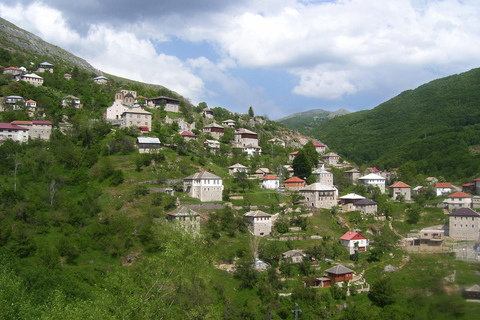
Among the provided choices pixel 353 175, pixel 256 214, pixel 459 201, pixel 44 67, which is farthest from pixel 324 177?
pixel 44 67

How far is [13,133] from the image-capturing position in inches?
2152

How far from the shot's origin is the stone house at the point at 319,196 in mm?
53366

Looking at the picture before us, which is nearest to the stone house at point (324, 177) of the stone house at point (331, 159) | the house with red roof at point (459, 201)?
the stone house at point (331, 159)

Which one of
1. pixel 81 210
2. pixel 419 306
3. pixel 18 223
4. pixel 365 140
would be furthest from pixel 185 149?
pixel 365 140

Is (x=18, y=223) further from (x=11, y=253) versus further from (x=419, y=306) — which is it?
(x=419, y=306)

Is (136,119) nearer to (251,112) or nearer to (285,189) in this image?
(285,189)

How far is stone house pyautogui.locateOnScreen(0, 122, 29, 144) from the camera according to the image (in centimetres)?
5384

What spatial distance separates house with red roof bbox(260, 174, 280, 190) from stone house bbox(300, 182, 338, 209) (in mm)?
5195

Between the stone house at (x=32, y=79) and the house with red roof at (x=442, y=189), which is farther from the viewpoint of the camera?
the stone house at (x=32, y=79)

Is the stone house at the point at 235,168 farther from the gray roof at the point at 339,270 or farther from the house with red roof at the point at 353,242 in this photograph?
the gray roof at the point at 339,270

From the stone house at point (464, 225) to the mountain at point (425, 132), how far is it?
2695 cm

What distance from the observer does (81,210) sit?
42844 millimetres

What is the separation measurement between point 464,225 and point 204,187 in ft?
106

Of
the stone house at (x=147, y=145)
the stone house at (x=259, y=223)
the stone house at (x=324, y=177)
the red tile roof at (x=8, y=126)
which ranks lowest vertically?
the stone house at (x=259, y=223)
